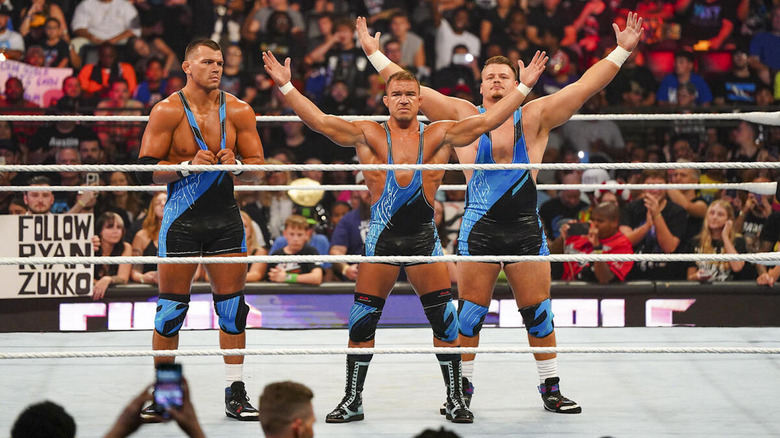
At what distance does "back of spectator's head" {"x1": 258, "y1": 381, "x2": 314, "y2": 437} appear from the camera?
256cm

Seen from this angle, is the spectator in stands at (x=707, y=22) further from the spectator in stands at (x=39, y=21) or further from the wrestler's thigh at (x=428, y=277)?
the wrestler's thigh at (x=428, y=277)

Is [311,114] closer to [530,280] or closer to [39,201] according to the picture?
[530,280]

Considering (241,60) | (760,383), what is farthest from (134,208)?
(760,383)

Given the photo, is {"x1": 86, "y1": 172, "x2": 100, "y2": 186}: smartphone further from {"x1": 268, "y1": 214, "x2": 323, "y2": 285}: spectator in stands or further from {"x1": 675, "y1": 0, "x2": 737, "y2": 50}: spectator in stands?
{"x1": 675, "y1": 0, "x2": 737, "y2": 50}: spectator in stands

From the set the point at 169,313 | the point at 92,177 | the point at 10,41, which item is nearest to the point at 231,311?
the point at 169,313

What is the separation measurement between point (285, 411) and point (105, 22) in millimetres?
7003

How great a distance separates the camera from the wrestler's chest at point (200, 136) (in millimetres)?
4008

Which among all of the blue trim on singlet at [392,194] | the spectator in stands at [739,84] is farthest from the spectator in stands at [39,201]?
the spectator in stands at [739,84]

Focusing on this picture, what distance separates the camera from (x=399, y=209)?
397 cm

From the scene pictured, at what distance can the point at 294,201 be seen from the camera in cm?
686

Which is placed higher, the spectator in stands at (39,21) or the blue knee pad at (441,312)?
the spectator in stands at (39,21)

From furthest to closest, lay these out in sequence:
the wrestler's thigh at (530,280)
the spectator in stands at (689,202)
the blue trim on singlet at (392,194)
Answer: the spectator in stands at (689,202), the wrestler's thigh at (530,280), the blue trim on singlet at (392,194)

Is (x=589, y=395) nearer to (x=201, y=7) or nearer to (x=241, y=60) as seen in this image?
(x=241, y=60)

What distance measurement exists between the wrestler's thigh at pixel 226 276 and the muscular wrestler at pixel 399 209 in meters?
0.50
